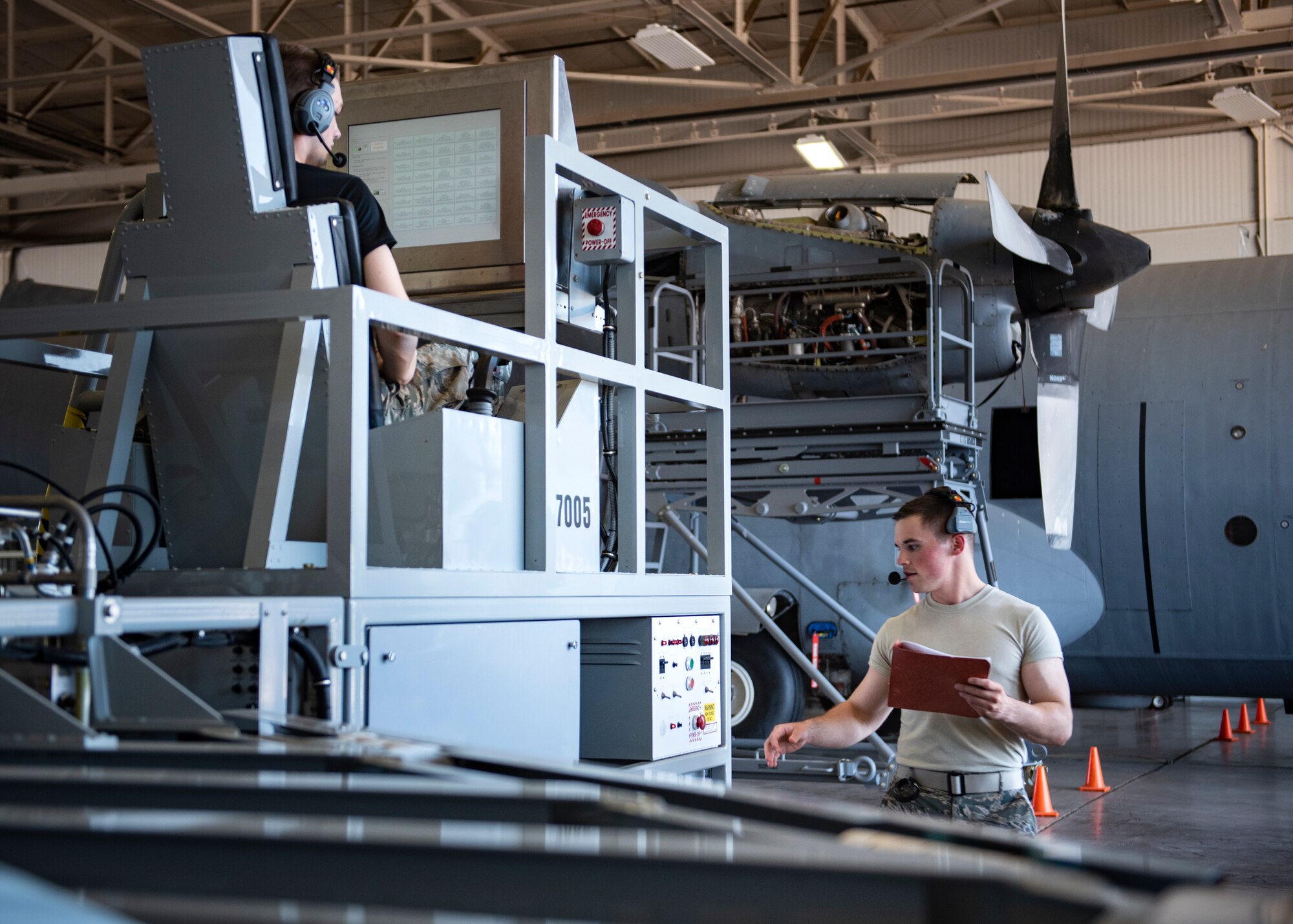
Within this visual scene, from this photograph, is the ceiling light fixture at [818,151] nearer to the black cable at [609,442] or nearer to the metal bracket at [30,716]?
the black cable at [609,442]

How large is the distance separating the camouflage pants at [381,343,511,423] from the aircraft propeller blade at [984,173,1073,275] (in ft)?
14.8

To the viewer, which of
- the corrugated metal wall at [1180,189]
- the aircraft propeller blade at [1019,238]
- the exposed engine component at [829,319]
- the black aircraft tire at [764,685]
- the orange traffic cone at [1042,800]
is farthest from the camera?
the corrugated metal wall at [1180,189]

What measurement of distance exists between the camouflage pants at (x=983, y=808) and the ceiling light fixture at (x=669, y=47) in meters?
10.8

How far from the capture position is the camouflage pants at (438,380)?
395 cm

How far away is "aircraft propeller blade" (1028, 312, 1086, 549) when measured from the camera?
8586 mm

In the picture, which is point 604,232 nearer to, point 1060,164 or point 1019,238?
point 1019,238

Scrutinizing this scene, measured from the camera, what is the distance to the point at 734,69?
19.2m

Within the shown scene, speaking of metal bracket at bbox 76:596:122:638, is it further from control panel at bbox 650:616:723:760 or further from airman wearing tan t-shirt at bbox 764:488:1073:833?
airman wearing tan t-shirt at bbox 764:488:1073:833

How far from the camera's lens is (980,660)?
11.8 feet

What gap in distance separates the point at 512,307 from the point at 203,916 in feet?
10.9

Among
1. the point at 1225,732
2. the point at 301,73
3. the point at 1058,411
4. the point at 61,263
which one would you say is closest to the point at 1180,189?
the point at 1225,732

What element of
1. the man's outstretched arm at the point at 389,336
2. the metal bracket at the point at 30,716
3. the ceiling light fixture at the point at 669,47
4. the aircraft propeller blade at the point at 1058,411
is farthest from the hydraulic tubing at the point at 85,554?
the ceiling light fixture at the point at 669,47

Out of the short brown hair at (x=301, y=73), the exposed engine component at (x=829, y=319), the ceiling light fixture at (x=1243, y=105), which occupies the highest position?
the ceiling light fixture at (x=1243, y=105)

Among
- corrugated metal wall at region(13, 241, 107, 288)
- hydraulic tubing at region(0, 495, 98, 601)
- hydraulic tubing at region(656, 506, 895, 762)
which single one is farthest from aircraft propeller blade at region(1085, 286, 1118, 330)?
corrugated metal wall at region(13, 241, 107, 288)
